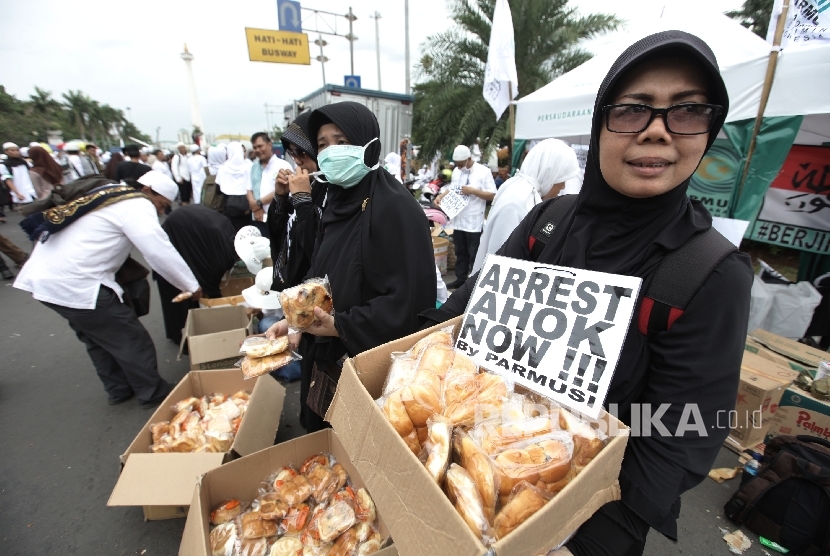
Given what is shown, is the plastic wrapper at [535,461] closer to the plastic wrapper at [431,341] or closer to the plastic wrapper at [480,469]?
the plastic wrapper at [480,469]

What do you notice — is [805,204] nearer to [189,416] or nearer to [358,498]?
[358,498]

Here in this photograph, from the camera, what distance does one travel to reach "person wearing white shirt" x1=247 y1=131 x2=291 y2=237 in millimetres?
6004

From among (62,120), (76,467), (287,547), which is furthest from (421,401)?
(62,120)

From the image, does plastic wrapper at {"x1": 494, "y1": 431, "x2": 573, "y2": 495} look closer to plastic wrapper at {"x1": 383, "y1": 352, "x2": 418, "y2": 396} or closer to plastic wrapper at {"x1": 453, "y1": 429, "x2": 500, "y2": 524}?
plastic wrapper at {"x1": 453, "y1": 429, "x2": 500, "y2": 524}

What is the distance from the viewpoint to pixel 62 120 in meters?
47.7

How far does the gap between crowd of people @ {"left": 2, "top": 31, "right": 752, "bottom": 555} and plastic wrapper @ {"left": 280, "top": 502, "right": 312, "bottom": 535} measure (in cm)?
51

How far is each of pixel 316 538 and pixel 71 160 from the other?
49.7ft

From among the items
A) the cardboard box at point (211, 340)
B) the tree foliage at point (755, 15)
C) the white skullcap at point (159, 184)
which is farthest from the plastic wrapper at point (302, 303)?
the tree foliage at point (755, 15)

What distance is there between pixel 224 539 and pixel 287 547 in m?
0.34

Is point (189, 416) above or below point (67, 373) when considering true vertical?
above

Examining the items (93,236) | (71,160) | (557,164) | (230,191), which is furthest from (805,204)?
(71,160)

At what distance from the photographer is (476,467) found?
0.86m

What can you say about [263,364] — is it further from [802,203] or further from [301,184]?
[802,203]

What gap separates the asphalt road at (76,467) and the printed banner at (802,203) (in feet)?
11.3
